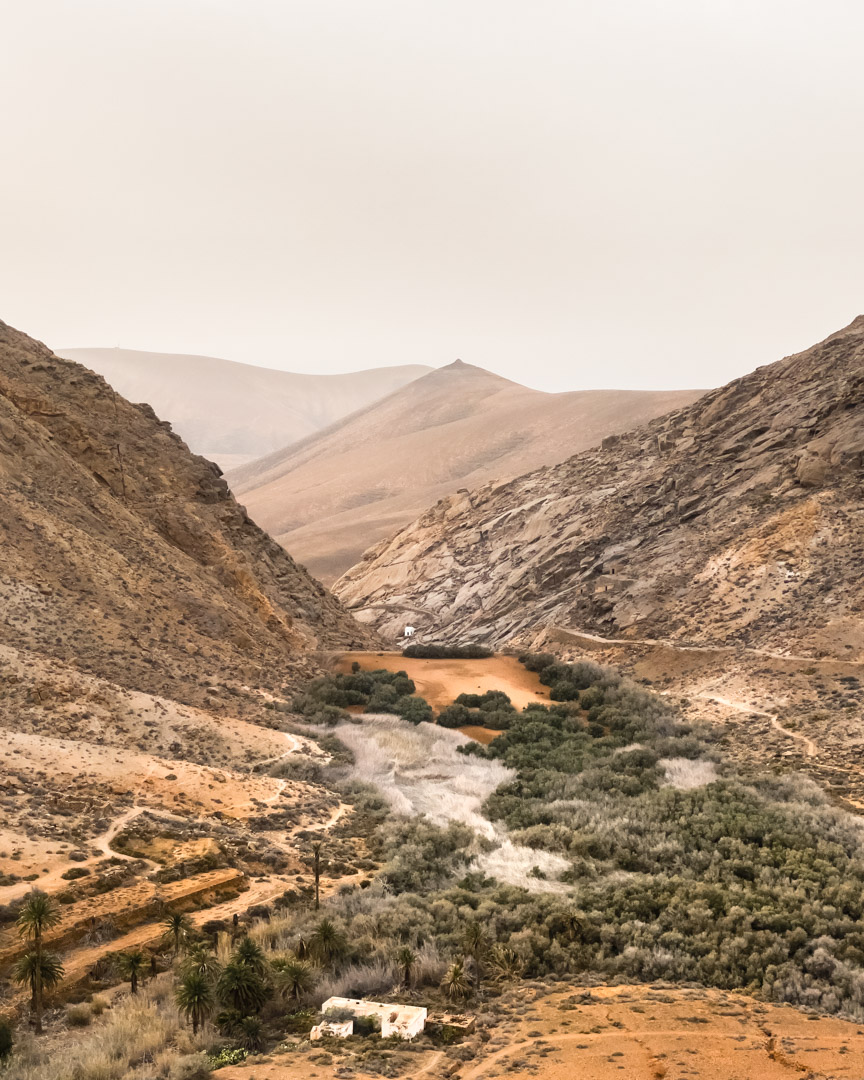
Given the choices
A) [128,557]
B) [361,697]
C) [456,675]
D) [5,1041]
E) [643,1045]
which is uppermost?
[128,557]

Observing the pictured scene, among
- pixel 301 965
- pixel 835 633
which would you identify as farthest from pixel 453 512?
pixel 301 965

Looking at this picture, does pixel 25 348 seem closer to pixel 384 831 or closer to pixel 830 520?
pixel 384 831

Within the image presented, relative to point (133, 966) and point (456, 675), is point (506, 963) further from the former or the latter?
point (456, 675)

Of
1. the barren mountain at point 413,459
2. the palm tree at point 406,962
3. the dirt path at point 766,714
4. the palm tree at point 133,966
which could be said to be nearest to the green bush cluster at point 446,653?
the dirt path at point 766,714

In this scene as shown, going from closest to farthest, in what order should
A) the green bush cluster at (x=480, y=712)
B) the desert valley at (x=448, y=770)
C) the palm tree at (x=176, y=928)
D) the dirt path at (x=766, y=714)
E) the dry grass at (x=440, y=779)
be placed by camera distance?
the desert valley at (x=448, y=770)
the palm tree at (x=176, y=928)
the dry grass at (x=440, y=779)
the dirt path at (x=766, y=714)
the green bush cluster at (x=480, y=712)

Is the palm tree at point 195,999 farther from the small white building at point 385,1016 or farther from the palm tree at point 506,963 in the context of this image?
the palm tree at point 506,963

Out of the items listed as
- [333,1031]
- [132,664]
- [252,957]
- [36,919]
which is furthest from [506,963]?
[132,664]

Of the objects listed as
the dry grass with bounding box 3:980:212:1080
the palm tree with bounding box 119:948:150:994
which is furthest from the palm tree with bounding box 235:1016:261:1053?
the palm tree with bounding box 119:948:150:994
